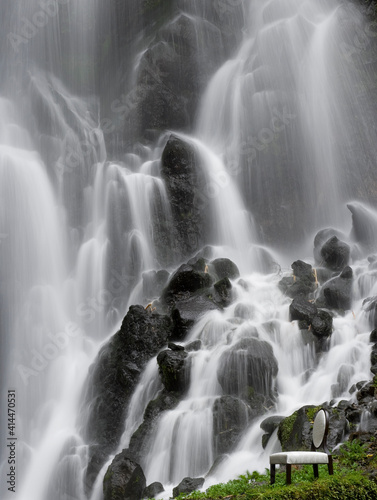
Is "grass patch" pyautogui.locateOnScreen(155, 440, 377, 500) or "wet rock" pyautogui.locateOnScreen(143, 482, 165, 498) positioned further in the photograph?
"wet rock" pyautogui.locateOnScreen(143, 482, 165, 498)

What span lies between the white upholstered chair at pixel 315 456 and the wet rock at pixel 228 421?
5.34 metres

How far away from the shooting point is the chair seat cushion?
5.99m

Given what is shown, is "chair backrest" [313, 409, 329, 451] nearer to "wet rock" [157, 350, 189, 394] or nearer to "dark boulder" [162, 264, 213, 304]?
"wet rock" [157, 350, 189, 394]

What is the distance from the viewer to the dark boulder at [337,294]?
17266 millimetres

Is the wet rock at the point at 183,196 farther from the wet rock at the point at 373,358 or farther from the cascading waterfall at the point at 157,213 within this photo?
the wet rock at the point at 373,358

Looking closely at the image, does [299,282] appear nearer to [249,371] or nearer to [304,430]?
[249,371]

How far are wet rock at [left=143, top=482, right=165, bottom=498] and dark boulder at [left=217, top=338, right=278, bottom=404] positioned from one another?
10.4ft

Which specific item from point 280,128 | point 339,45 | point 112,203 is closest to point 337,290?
point 112,203

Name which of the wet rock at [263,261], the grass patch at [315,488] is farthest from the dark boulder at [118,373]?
the grass patch at [315,488]

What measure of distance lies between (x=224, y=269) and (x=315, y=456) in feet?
47.8

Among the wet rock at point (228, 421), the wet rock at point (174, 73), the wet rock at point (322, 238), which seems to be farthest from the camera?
the wet rock at point (174, 73)

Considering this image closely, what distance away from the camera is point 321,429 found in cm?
645

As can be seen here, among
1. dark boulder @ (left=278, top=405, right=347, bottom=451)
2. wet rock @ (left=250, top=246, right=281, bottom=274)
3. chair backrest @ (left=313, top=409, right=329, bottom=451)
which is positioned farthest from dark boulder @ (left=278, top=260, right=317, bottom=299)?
chair backrest @ (left=313, top=409, right=329, bottom=451)

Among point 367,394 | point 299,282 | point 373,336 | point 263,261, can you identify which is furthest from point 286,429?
point 263,261
